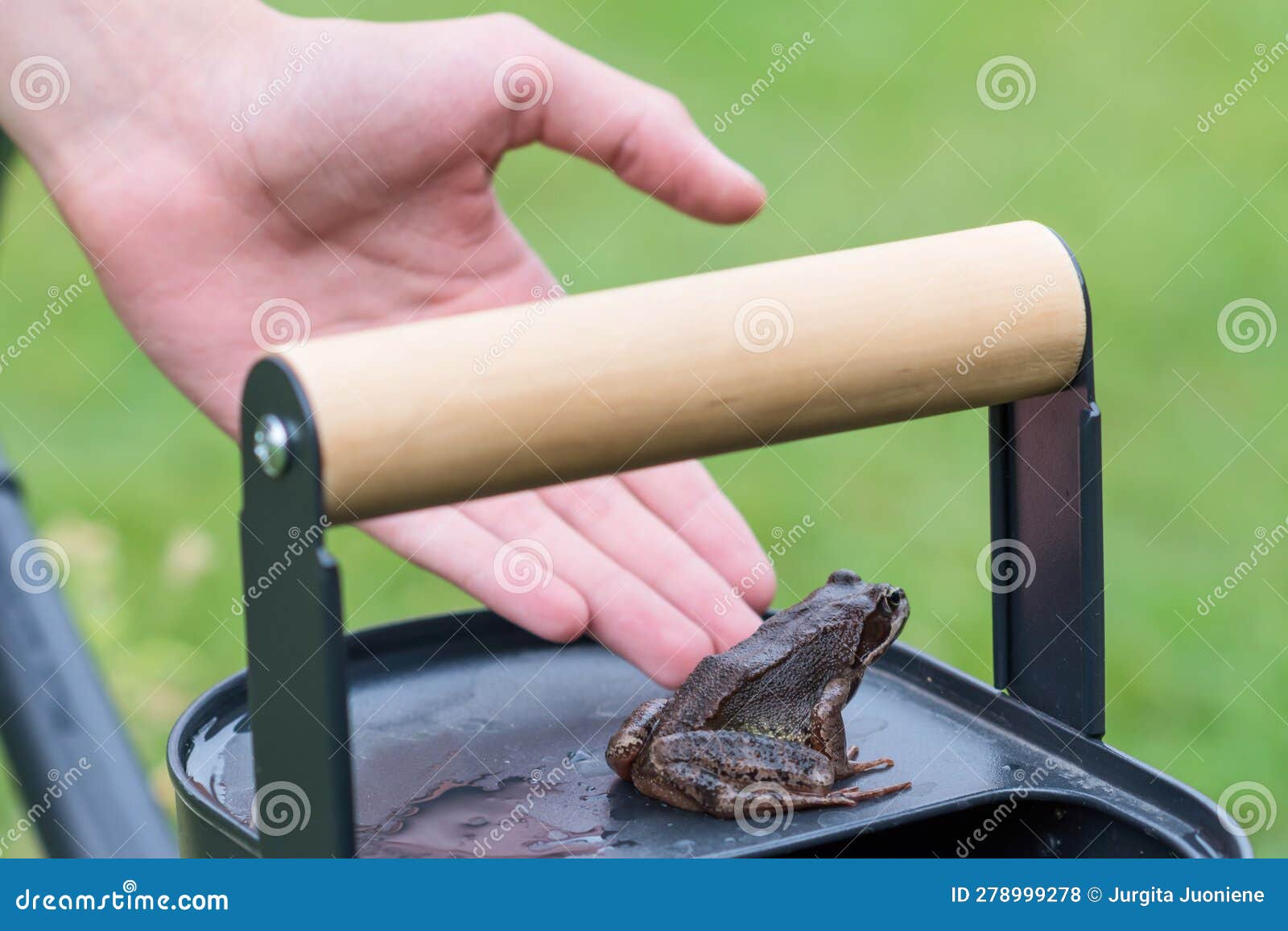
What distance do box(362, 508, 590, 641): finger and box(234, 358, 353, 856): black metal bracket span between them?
0.40 meters

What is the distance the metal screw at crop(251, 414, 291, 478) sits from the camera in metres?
1.19

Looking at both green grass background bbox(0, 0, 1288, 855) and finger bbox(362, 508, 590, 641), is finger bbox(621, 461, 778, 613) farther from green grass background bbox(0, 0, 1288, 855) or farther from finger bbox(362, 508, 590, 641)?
green grass background bbox(0, 0, 1288, 855)

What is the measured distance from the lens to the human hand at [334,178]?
1901 millimetres

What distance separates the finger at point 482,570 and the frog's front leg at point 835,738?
29cm

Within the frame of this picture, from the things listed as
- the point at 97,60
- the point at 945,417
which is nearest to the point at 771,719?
the point at 97,60

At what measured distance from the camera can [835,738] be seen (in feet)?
5.32

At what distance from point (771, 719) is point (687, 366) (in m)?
0.51

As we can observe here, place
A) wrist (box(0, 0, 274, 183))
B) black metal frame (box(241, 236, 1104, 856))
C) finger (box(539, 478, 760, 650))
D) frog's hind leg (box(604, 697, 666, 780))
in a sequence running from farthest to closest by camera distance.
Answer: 1. wrist (box(0, 0, 274, 183))
2. finger (box(539, 478, 760, 650))
3. frog's hind leg (box(604, 697, 666, 780))
4. black metal frame (box(241, 236, 1104, 856))

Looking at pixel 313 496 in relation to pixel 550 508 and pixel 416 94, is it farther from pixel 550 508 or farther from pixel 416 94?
pixel 416 94

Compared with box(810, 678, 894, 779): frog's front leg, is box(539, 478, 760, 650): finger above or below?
above

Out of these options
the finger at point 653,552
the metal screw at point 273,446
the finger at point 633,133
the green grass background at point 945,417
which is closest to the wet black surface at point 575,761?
the finger at point 653,552

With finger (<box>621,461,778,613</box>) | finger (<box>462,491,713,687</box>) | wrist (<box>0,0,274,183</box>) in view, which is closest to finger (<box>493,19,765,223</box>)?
finger (<box>621,461,778,613</box>)

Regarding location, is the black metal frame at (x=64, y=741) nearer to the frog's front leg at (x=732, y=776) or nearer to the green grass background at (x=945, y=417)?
the frog's front leg at (x=732, y=776)

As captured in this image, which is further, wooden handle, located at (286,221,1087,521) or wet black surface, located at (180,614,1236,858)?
wet black surface, located at (180,614,1236,858)
